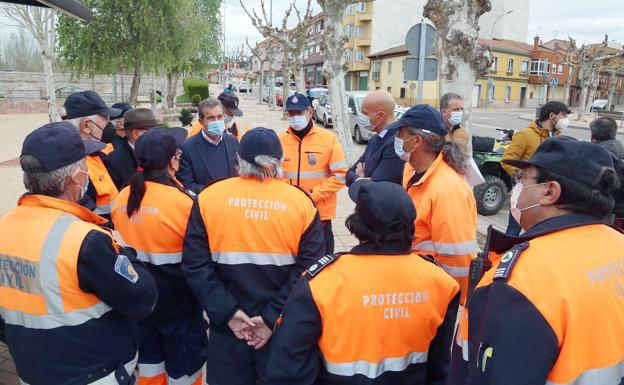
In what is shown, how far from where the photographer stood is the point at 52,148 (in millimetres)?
1963

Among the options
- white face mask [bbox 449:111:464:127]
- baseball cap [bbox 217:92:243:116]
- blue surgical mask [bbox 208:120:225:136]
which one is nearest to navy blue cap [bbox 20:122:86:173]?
blue surgical mask [bbox 208:120:225:136]

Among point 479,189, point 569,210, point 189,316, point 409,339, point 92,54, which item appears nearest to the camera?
point 569,210

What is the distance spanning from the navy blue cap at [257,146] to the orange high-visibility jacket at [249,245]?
14 centimetres

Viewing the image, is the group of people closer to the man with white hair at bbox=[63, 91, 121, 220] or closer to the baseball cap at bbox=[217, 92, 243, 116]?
the man with white hair at bbox=[63, 91, 121, 220]

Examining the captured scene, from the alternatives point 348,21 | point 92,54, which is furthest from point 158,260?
point 348,21

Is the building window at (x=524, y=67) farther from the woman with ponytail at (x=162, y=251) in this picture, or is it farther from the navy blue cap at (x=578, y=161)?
the navy blue cap at (x=578, y=161)

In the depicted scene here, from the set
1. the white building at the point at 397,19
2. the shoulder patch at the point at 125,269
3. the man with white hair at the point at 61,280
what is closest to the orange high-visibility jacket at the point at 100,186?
the man with white hair at the point at 61,280

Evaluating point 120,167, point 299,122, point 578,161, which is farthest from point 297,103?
point 578,161

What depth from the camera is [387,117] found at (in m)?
4.20

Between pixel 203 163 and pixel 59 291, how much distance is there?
2.48m

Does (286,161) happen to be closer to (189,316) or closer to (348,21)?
(189,316)

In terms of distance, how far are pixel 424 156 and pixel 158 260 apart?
1830 millimetres

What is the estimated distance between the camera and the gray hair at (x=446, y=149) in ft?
9.51

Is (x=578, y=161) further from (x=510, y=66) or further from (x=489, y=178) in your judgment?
(x=510, y=66)
